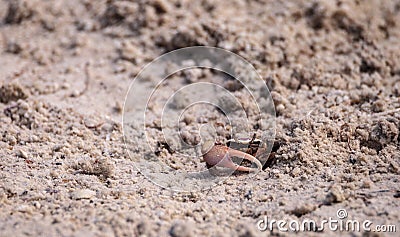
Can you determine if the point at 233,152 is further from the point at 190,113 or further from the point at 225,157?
the point at 190,113

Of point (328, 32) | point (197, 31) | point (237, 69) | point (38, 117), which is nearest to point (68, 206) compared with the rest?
point (38, 117)

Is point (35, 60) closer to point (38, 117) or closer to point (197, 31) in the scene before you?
point (38, 117)

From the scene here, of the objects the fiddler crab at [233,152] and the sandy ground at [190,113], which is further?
the fiddler crab at [233,152]

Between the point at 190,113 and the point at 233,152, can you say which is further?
the point at 190,113

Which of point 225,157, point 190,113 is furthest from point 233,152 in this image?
point 190,113

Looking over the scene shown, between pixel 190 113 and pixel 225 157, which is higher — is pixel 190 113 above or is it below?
above
